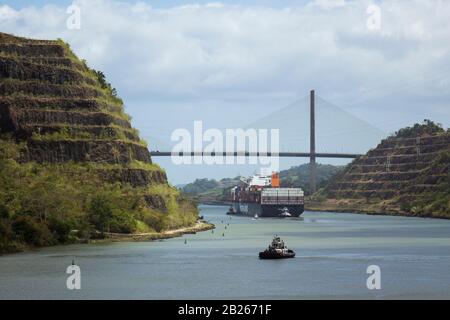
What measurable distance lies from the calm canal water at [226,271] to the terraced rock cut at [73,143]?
33.3 ft

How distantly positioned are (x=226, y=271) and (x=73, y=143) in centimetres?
6667

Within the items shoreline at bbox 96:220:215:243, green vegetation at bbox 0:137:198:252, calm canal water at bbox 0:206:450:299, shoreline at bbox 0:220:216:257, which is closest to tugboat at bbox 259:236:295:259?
calm canal water at bbox 0:206:450:299

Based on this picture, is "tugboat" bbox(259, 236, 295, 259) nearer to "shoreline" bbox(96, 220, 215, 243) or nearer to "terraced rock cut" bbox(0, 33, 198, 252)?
"shoreline" bbox(96, 220, 215, 243)

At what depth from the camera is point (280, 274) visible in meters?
105

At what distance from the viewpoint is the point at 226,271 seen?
108m

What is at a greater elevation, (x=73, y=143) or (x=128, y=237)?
(x=73, y=143)

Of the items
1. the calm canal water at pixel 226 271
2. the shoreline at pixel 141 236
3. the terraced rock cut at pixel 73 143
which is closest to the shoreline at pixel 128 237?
the shoreline at pixel 141 236

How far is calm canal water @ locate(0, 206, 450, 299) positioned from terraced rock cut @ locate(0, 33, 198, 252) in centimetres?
1014

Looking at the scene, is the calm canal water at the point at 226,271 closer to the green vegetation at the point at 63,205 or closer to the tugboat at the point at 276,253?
the tugboat at the point at 276,253

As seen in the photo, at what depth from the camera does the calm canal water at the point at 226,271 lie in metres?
89.8

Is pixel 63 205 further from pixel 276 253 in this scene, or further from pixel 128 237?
pixel 276 253

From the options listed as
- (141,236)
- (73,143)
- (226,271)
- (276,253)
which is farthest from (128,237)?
(226,271)

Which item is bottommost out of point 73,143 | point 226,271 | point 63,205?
point 226,271
